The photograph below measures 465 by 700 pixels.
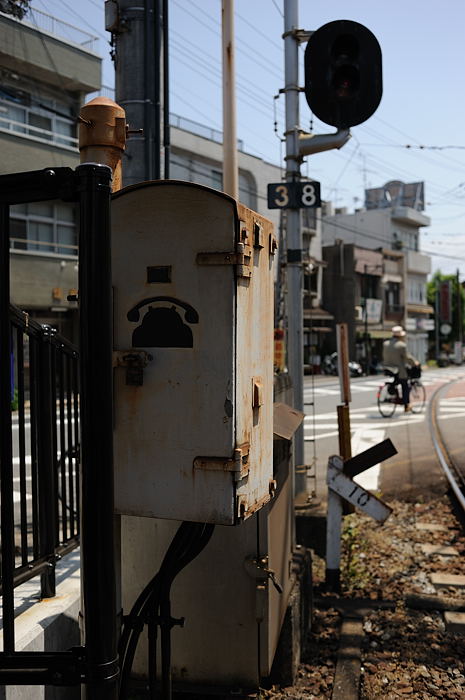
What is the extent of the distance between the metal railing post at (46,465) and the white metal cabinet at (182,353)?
0.80 meters

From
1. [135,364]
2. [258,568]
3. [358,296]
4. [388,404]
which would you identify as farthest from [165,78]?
[358,296]

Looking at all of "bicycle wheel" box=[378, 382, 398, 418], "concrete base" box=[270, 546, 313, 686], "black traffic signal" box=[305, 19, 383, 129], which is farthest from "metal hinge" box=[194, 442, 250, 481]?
"bicycle wheel" box=[378, 382, 398, 418]

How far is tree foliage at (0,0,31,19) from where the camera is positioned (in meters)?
4.55

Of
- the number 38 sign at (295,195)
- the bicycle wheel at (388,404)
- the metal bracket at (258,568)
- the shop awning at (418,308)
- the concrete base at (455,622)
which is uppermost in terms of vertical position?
the shop awning at (418,308)

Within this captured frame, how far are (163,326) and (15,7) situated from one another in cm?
335

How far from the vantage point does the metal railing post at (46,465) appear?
126 inches

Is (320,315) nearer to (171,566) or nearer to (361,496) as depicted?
(361,496)

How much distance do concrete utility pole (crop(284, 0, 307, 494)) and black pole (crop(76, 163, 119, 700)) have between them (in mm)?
5809

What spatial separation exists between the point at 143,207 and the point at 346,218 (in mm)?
63583

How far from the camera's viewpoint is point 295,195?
743 cm

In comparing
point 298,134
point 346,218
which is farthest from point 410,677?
point 346,218

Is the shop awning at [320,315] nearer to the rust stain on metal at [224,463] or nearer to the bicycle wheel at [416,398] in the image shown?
the bicycle wheel at [416,398]

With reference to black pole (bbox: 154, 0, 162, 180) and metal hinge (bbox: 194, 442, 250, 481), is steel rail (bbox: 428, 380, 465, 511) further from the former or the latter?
metal hinge (bbox: 194, 442, 250, 481)

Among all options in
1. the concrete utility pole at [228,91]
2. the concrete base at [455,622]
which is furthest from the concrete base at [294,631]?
the concrete utility pole at [228,91]
